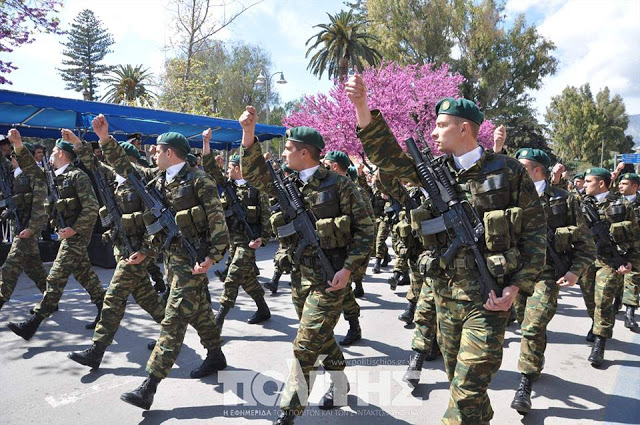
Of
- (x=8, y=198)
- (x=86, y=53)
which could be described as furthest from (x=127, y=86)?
(x=8, y=198)

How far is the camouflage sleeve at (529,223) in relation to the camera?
256cm

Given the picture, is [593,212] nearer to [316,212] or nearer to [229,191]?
[316,212]

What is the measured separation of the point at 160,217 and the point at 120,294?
33.7 inches

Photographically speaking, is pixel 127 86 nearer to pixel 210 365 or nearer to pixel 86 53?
pixel 86 53

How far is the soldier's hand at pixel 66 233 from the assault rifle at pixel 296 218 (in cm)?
267

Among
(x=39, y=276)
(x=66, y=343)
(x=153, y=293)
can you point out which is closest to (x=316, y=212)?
(x=153, y=293)

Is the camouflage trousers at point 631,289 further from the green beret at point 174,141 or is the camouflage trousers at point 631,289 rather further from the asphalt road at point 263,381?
the green beret at point 174,141

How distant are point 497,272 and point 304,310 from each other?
136 centimetres

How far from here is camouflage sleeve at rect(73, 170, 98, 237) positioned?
502cm

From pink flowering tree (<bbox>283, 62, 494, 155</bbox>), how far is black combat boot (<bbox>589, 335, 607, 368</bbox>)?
59.0ft

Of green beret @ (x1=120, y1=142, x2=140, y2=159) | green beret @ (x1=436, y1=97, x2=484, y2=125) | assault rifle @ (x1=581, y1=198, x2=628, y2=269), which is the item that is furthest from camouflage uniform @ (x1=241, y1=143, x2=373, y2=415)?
assault rifle @ (x1=581, y1=198, x2=628, y2=269)

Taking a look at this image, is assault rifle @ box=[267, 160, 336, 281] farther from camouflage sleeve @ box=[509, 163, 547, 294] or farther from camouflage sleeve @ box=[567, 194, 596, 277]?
camouflage sleeve @ box=[567, 194, 596, 277]

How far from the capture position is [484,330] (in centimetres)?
252

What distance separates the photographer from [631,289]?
19.0ft
